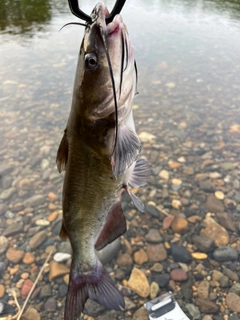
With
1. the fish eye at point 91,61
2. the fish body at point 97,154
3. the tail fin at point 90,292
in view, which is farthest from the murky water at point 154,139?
the fish eye at point 91,61

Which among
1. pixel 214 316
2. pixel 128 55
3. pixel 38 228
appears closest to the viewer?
pixel 128 55

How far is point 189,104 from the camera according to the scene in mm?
5129

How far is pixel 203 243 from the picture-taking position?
3.04 metres

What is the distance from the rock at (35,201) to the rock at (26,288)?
3.07 feet

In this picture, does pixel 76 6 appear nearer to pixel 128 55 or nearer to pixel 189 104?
pixel 128 55

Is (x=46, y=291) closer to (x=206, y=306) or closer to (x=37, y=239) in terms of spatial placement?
(x=37, y=239)

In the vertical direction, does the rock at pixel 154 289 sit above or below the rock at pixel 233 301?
below

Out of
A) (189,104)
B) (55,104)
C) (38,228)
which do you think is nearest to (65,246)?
(38,228)

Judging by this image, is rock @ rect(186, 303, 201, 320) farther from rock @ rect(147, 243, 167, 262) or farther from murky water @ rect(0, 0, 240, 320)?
rock @ rect(147, 243, 167, 262)

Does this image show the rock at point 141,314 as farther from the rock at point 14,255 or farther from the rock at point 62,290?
the rock at point 14,255

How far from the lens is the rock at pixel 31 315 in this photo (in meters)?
2.54

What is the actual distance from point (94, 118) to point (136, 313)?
181cm

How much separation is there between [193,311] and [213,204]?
4.07 feet

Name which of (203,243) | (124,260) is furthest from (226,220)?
(124,260)
